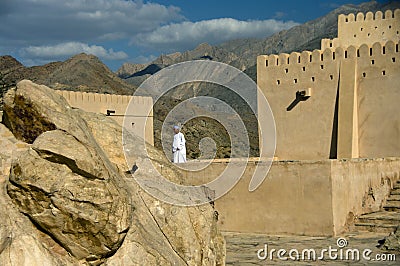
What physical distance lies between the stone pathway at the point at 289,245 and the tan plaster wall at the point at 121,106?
21.8 ft

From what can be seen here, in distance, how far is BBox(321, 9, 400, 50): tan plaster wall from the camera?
16.8m

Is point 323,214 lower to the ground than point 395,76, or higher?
lower

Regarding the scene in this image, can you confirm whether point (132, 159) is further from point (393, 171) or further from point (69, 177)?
point (393, 171)

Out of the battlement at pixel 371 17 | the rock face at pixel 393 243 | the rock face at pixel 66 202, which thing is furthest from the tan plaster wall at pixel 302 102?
the rock face at pixel 66 202

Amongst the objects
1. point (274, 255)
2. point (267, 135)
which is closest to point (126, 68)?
point (267, 135)

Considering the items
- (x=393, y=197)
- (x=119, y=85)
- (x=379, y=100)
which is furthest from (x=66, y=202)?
(x=119, y=85)

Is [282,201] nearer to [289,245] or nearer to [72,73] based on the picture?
[289,245]

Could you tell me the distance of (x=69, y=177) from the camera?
421 centimetres

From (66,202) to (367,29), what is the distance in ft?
48.5

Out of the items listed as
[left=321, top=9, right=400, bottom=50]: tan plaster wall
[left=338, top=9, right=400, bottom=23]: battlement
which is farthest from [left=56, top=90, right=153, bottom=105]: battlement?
[left=338, top=9, right=400, bottom=23]: battlement

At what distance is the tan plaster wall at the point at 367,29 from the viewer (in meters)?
16.8

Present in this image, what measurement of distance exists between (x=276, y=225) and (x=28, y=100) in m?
6.27

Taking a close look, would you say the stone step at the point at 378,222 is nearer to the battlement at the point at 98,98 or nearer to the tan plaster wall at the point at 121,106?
the tan plaster wall at the point at 121,106

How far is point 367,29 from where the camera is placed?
17062 mm
